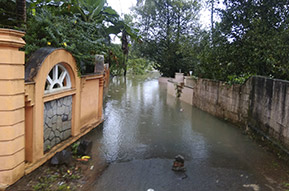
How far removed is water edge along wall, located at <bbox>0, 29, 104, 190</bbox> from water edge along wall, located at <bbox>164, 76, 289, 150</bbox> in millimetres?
5523

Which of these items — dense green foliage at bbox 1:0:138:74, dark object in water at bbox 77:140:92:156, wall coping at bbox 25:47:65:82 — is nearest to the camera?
wall coping at bbox 25:47:65:82

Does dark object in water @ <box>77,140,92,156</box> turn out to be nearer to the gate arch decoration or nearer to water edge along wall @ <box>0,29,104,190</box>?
water edge along wall @ <box>0,29,104,190</box>

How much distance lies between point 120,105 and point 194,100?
4.51 metres

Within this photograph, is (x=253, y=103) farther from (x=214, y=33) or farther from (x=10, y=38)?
(x=10, y=38)

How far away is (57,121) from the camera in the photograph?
5906 mm

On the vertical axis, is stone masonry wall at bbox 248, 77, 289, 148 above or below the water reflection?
above

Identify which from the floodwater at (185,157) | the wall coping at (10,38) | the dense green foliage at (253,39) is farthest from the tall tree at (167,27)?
the wall coping at (10,38)

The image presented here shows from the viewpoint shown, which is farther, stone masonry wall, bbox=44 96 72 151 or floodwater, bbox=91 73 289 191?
stone masonry wall, bbox=44 96 72 151

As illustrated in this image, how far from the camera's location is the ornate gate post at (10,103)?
3.77 meters

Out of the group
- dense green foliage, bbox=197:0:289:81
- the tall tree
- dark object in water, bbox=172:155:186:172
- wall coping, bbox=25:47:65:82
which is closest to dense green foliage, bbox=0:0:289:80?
dense green foliage, bbox=197:0:289:81

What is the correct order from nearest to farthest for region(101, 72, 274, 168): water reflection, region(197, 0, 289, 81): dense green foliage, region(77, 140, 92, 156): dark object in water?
region(77, 140, 92, 156): dark object in water
region(101, 72, 274, 168): water reflection
region(197, 0, 289, 81): dense green foliage

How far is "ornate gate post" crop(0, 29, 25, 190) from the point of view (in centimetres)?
377

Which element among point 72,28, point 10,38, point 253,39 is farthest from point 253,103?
point 10,38

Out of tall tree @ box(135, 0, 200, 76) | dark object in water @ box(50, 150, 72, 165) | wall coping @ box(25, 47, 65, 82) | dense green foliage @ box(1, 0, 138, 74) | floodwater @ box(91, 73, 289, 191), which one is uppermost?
tall tree @ box(135, 0, 200, 76)
